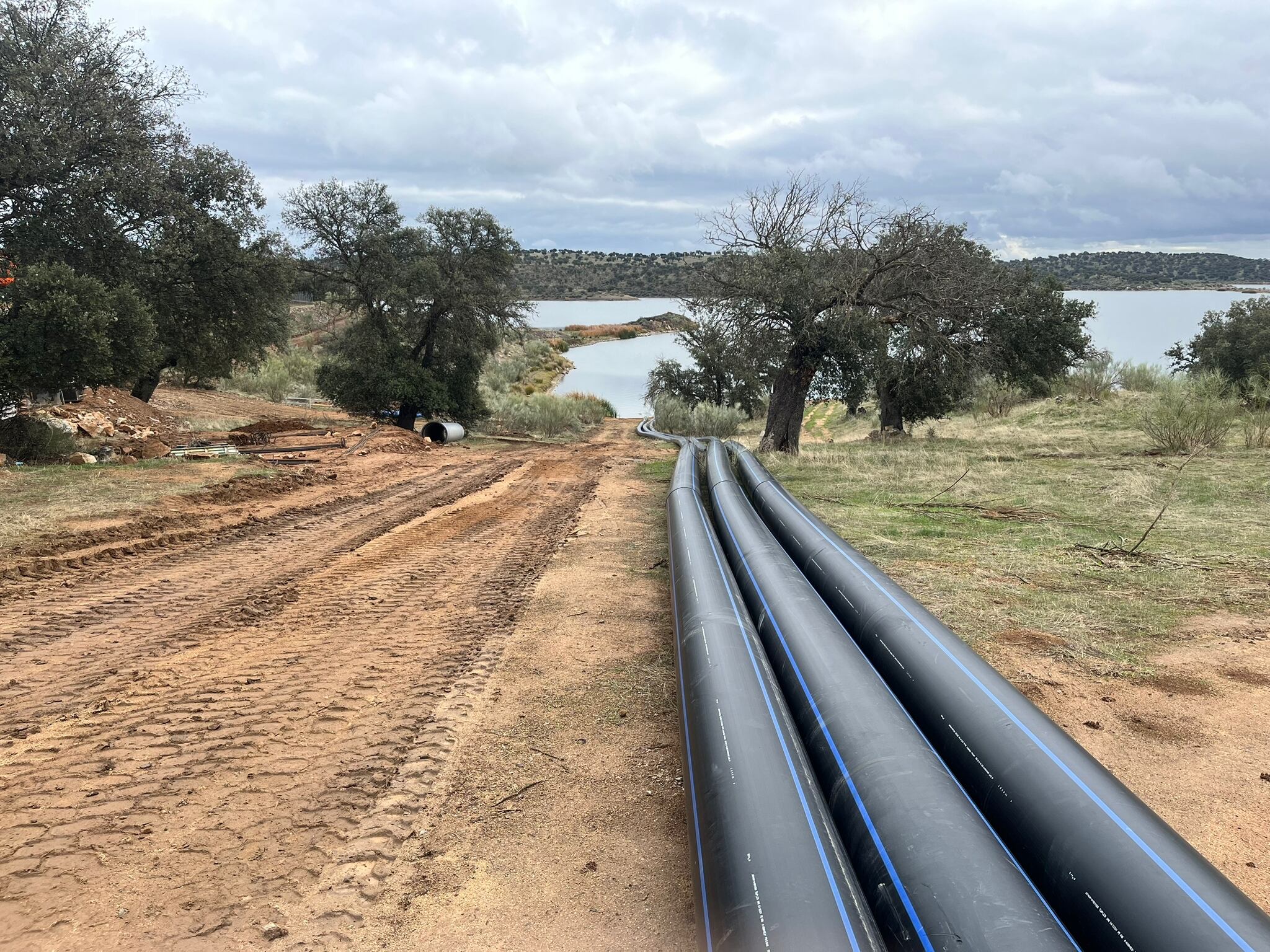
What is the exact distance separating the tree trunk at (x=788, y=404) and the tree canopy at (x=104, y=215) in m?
12.1

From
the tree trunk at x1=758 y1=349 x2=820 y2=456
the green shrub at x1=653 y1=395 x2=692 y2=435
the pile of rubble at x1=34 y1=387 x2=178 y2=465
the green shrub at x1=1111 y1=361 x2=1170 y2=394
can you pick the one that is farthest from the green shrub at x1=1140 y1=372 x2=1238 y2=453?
the pile of rubble at x1=34 y1=387 x2=178 y2=465

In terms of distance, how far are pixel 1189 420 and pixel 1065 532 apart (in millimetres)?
8502

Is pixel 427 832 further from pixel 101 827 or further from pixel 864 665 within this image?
pixel 864 665

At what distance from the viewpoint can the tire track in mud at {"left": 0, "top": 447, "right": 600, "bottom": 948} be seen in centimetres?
267

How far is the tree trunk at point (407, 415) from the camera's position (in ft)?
72.0

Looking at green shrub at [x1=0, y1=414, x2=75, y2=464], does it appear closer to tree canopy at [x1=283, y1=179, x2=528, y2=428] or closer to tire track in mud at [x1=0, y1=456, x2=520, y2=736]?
tire track in mud at [x1=0, y1=456, x2=520, y2=736]

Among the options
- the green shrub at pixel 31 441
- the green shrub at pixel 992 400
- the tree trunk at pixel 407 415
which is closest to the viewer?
the green shrub at pixel 31 441

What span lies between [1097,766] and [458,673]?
334 cm

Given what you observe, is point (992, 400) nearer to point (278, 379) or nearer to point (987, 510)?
point (987, 510)

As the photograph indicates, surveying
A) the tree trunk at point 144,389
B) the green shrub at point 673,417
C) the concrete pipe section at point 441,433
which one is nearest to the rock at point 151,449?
the tree trunk at point 144,389

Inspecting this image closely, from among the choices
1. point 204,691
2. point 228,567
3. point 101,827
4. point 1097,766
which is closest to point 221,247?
point 228,567

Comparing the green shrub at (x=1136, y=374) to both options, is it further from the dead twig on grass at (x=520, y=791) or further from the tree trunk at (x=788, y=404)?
the dead twig on grass at (x=520, y=791)

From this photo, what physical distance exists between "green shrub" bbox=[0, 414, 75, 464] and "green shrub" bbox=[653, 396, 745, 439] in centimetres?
1594

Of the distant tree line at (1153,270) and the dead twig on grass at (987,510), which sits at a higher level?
the distant tree line at (1153,270)
